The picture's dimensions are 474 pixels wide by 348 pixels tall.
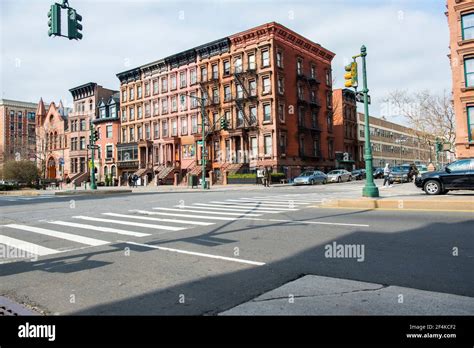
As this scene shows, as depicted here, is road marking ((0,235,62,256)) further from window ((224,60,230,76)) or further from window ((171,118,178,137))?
window ((171,118,178,137))

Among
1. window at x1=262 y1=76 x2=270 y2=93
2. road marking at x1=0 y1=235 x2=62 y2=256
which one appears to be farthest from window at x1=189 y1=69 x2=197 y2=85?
road marking at x1=0 y1=235 x2=62 y2=256

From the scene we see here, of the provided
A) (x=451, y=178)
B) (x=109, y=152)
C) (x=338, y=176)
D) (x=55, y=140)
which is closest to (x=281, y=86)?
(x=338, y=176)

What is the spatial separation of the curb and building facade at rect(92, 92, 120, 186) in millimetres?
51998

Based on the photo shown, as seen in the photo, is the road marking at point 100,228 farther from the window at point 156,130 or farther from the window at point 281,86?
the window at point 156,130

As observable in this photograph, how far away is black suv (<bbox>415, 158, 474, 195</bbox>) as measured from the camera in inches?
585

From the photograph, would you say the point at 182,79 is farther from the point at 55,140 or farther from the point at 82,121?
the point at 55,140

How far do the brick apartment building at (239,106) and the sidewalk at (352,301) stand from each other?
33.2 metres

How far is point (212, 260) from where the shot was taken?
19.5 feet

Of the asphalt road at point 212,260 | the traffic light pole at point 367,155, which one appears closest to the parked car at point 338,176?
the traffic light pole at point 367,155

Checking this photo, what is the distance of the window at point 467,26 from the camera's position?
2580cm

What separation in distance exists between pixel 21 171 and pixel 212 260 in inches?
1786

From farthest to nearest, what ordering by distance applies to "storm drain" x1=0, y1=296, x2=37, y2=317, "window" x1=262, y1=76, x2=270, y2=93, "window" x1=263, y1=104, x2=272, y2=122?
1. "window" x1=262, y1=76, x2=270, y2=93
2. "window" x1=263, y1=104, x2=272, y2=122
3. "storm drain" x1=0, y1=296, x2=37, y2=317

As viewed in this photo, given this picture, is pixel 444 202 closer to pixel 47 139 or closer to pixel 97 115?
pixel 97 115
